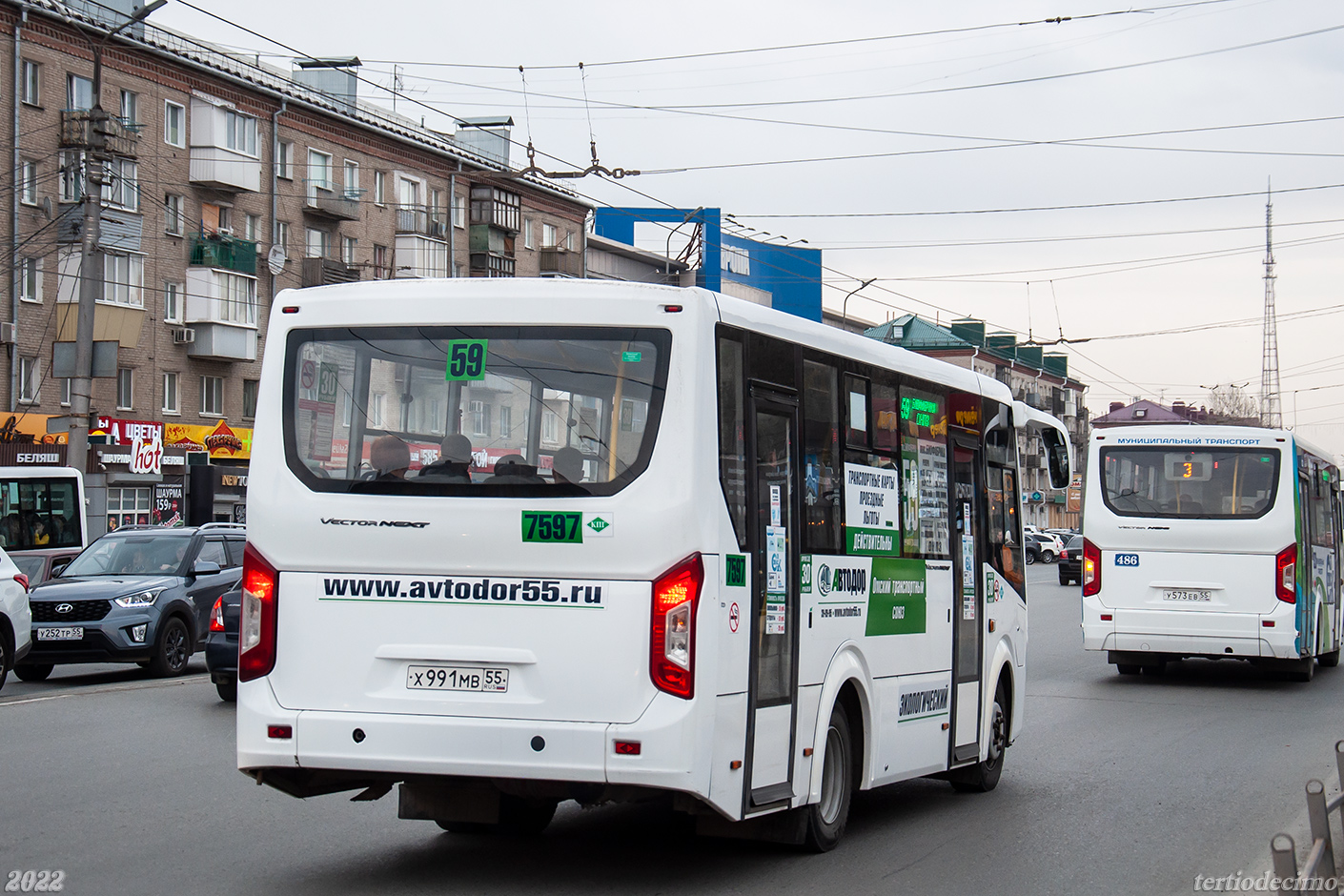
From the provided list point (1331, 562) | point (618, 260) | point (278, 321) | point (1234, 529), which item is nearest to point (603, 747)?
point (278, 321)

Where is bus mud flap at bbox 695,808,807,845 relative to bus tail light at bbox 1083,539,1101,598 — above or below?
below

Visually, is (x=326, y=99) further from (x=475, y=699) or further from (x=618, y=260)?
(x=475, y=699)

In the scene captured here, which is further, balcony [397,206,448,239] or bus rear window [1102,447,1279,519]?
balcony [397,206,448,239]

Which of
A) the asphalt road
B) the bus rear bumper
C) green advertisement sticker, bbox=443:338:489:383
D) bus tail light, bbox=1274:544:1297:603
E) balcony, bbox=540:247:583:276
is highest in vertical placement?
balcony, bbox=540:247:583:276

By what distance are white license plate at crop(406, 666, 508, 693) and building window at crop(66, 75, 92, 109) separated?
38.7 m

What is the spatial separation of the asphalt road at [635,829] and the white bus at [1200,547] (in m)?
4.11

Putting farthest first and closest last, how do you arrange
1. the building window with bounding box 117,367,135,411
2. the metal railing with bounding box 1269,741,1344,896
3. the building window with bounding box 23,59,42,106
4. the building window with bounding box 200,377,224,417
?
the building window with bounding box 200,377,224,417, the building window with bounding box 117,367,135,411, the building window with bounding box 23,59,42,106, the metal railing with bounding box 1269,741,1344,896

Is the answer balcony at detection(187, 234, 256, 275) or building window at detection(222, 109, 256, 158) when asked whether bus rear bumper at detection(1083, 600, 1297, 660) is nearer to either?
balcony at detection(187, 234, 256, 275)

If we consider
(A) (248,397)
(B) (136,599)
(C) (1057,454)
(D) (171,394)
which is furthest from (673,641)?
(A) (248,397)

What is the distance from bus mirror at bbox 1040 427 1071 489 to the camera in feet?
40.3

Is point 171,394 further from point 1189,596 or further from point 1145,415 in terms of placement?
point 1145,415

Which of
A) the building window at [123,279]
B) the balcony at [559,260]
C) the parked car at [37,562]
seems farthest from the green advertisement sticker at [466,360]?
the balcony at [559,260]

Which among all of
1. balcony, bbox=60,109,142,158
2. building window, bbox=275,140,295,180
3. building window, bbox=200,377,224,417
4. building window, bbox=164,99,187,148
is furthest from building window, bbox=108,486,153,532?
building window, bbox=275,140,295,180

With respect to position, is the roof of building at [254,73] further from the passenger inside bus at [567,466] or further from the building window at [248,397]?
the passenger inside bus at [567,466]
